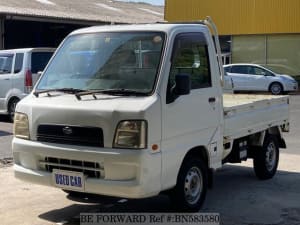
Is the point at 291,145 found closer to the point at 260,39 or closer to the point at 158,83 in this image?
the point at 158,83

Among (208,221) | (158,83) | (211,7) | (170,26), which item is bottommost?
(208,221)

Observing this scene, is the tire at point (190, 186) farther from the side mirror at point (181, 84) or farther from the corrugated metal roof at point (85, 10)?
the corrugated metal roof at point (85, 10)

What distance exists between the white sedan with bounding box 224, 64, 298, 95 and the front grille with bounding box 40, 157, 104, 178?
20.6 metres

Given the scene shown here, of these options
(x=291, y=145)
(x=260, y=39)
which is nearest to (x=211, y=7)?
(x=260, y=39)

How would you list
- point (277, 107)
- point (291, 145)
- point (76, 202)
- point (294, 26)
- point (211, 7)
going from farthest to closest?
point (211, 7) < point (294, 26) < point (291, 145) < point (277, 107) < point (76, 202)

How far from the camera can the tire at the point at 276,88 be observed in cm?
2627

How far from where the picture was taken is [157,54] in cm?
622

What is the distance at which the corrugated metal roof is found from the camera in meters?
28.0

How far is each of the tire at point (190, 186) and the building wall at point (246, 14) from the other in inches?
1016

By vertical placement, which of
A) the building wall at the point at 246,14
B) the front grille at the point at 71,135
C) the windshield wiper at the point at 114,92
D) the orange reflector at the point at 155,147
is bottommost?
the orange reflector at the point at 155,147

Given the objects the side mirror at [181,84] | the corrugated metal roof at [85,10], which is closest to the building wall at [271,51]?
the corrugated metal roof at [85,10]

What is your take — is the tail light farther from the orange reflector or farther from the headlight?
the orange reflector

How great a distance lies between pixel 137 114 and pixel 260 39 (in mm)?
27608

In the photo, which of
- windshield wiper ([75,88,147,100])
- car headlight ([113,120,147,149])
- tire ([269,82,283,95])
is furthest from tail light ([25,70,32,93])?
tire ([269,82,283,95])
